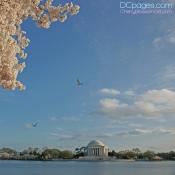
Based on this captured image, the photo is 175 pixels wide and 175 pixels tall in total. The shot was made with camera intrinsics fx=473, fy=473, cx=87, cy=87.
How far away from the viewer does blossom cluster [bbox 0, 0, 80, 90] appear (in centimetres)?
777

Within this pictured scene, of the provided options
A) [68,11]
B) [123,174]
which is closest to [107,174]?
[123,174]

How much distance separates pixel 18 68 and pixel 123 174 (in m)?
99.2

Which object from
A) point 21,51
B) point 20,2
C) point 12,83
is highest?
point 20,2

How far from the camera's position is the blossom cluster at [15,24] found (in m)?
7.77

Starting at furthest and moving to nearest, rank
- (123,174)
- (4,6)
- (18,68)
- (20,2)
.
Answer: (123,174) → (18,68) → (20,2) → (4,6)

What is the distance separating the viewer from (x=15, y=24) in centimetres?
852

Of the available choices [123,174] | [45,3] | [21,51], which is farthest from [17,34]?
[123,174]

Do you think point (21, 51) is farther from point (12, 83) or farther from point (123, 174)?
point (123, 174)

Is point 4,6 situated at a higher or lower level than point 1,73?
higher

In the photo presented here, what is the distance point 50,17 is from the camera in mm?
9266

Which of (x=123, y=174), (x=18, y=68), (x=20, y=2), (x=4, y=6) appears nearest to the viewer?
(x=4, y=6)

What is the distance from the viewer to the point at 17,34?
886 cm

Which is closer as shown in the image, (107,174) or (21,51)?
(21,51)

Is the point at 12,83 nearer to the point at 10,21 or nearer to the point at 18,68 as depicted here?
the point at 18,68
